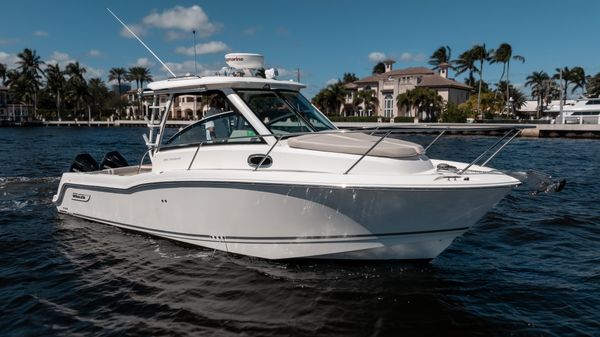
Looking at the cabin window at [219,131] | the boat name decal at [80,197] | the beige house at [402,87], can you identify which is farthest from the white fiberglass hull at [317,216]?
the beige house at [402,87]

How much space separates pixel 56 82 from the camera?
301 feet

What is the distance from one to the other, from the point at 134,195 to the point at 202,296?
2.36 meters

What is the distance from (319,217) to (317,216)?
0.09 ft

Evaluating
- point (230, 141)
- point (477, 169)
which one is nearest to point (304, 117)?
point (230, 141)

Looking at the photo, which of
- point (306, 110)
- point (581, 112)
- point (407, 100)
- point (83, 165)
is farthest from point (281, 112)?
point (581, 112)

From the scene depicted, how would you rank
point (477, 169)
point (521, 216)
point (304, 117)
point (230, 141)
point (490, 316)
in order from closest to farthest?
1. point (490, 316)
2. point (477, 169)
3. point (230, 141)
4. point (304, 117)
5. point (521, 216)

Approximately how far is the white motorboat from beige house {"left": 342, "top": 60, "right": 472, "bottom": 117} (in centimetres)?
6191

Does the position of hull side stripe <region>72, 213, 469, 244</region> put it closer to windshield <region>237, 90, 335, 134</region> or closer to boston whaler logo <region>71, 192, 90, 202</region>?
boston whaler logo <region>71, 192, 90, 202</region>

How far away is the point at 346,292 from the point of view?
18.1 ft

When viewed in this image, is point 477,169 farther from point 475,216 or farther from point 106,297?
point 106,297

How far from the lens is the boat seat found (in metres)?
5.61

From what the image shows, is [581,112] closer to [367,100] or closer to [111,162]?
[367,100]

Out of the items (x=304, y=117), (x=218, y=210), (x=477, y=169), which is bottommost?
(x=218, y=210)

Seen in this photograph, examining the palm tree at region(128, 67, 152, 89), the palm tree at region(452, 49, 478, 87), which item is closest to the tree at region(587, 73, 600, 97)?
the palm tree at region(452, 49, 478, 87)
